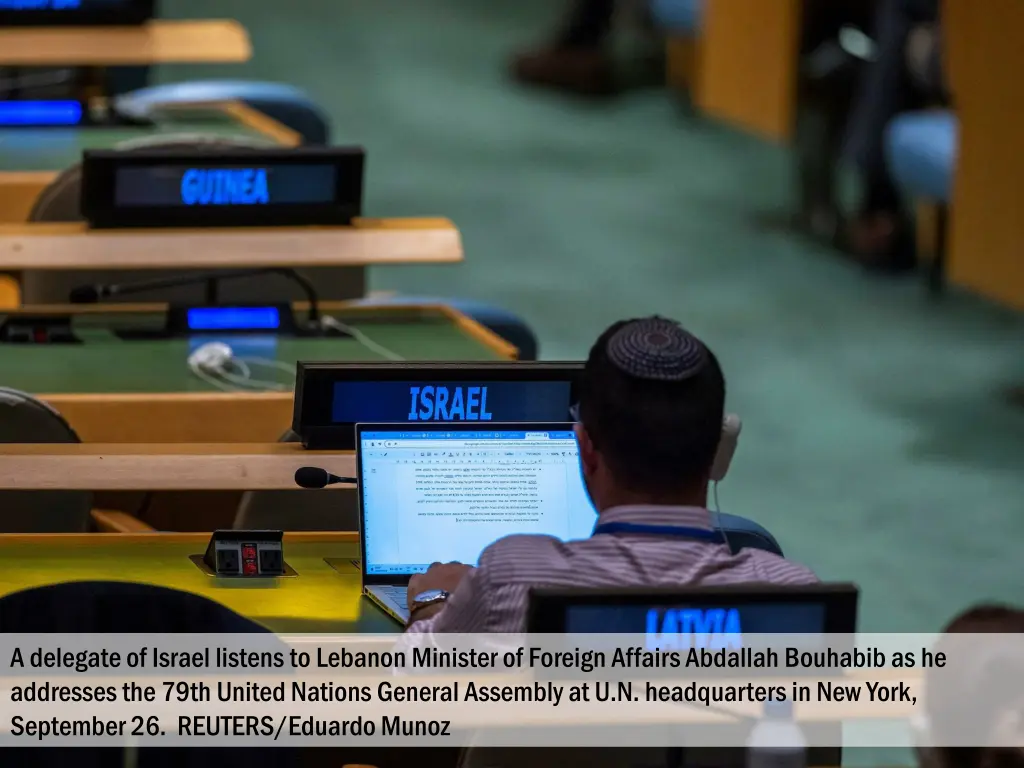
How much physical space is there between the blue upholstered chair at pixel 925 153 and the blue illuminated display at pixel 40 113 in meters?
2.85

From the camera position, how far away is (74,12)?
252 inches

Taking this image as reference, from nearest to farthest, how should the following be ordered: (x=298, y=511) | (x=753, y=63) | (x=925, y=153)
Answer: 1. (x=298, y=511)
2. (x=925, y=153)
3. (x=753, y=63)

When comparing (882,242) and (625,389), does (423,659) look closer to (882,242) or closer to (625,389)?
(625,389)

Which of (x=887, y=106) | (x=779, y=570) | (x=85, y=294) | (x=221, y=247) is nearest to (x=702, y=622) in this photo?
(x=779, y=570)

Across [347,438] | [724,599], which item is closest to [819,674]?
[724,599]

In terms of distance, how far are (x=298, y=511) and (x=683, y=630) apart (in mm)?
1466

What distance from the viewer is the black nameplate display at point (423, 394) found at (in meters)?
3.10

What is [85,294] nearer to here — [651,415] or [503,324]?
[503,324]

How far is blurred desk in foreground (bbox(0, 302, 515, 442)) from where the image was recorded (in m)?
3.93

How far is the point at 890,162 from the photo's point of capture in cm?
741

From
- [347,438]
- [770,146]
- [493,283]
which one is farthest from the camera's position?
[770,146]

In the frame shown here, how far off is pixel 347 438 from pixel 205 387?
3.42ft

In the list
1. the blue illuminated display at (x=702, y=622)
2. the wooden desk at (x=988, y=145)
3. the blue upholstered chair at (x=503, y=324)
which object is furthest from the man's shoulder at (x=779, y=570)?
the wooden desk at (x=988, y=145)

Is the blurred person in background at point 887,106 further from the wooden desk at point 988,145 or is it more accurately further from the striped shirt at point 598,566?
the striped shirt at point 598,566
